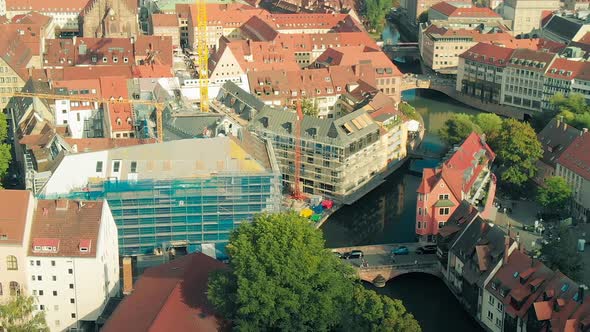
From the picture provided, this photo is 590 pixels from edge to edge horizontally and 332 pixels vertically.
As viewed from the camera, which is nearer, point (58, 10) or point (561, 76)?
point (561, 76)

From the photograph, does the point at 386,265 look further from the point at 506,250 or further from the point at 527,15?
the point at 527,15

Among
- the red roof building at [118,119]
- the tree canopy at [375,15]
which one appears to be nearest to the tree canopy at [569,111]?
the red roof building at [118,119]

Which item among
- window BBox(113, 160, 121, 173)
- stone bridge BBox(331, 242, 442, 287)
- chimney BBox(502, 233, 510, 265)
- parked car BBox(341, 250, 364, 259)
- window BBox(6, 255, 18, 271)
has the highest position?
window BBox(113, 160, 121, 173)

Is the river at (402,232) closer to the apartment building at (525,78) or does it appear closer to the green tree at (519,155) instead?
the green tree at (519,155)

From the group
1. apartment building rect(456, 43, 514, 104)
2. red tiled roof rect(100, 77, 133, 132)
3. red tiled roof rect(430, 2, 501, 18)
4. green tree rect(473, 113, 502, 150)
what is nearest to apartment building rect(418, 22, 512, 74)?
apartment building rect(456, 43, 514, 104)

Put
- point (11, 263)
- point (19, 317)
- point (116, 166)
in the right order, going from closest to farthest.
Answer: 1. point (19, 317)
2. point (11, 263)
3. point (116, 166)

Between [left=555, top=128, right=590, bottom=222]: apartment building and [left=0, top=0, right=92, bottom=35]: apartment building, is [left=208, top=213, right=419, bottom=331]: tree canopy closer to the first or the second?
[left=555, top=128, right=590, bottom=222]: apartment building

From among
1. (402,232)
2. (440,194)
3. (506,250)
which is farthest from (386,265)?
(506,250)
